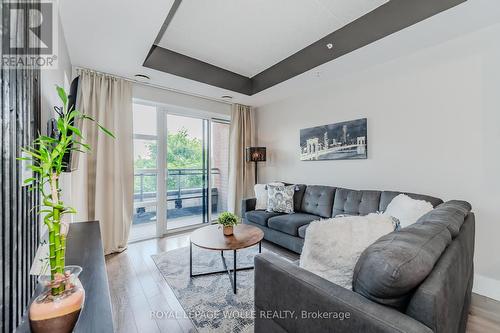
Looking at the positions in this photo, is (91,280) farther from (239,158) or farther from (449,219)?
(239,158)

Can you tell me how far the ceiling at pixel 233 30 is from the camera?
6.14ft

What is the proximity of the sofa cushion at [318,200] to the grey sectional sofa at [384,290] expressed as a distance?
5.44 feet

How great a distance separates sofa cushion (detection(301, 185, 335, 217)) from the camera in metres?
3.09

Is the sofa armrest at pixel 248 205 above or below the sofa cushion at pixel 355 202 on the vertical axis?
below

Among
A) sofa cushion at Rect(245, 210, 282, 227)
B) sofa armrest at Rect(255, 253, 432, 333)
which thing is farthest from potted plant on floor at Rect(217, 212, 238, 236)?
sofa armrest at Rect(255, 253, 432, 333)

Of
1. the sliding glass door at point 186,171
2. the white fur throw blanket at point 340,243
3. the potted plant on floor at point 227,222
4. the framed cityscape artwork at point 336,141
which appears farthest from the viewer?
the sliding glass door at point 186,171

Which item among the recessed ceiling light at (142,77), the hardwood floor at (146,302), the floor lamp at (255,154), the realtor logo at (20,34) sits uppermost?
the recessed ceiling light at (142,77)

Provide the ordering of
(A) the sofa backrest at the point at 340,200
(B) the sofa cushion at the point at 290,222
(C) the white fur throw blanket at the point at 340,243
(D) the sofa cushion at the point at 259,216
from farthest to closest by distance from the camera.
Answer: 1. (D) the sofa cushion at the point at 259,216
2. (B) the sofa cushion at the point at 290,222
3. (A) the sofa backrest at the point at 340,200
4. (C) the white fur throw blanket at the point at 340,243

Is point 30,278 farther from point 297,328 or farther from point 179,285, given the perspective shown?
point 179,285

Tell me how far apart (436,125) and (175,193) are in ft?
12.6

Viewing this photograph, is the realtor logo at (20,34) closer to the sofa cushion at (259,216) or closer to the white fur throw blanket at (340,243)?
the white fur throw blanket at (340,243)

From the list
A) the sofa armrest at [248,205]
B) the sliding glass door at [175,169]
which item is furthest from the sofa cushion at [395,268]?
the sliding glass door at [175,169]

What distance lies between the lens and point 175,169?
12.8 feet

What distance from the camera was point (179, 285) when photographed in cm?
221
